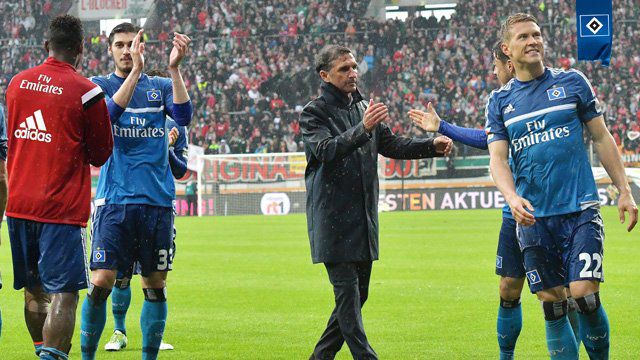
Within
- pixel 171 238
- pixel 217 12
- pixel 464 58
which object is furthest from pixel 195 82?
pixel 171 238

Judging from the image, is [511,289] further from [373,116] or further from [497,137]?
[373,116]

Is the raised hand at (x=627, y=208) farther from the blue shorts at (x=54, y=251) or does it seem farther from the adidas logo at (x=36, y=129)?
the adidas logo at (x=36, y=129)

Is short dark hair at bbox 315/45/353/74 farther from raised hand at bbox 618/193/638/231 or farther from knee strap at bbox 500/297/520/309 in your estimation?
knee strap at bbox 500/297/520/309

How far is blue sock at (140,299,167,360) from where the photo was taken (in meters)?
7.18

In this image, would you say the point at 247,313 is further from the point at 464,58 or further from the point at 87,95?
the point at 464,58

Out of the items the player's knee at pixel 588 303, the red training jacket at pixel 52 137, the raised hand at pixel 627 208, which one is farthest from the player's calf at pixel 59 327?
the raised hand at pixel 627 208

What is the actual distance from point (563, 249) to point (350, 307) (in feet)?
4.47

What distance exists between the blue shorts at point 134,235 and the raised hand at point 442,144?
2030mm

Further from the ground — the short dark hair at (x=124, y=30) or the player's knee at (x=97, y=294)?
the short dark hair at (x=124, y=30)

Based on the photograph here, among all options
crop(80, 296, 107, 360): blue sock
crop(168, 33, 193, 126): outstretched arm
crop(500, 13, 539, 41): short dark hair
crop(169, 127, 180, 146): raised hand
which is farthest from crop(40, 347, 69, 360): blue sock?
crop(500, 13, 539, 41): short dark hair

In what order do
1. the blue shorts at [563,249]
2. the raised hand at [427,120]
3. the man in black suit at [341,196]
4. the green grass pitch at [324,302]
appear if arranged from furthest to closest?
the green grass pitch at [324,302], the raised hand at [427,120], the man in black suit at [341,196], the blue shorts at [563,249]

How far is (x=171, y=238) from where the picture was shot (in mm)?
7414

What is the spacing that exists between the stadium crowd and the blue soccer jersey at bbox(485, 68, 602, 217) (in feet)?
92.7

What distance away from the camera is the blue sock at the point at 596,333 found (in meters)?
5.96
